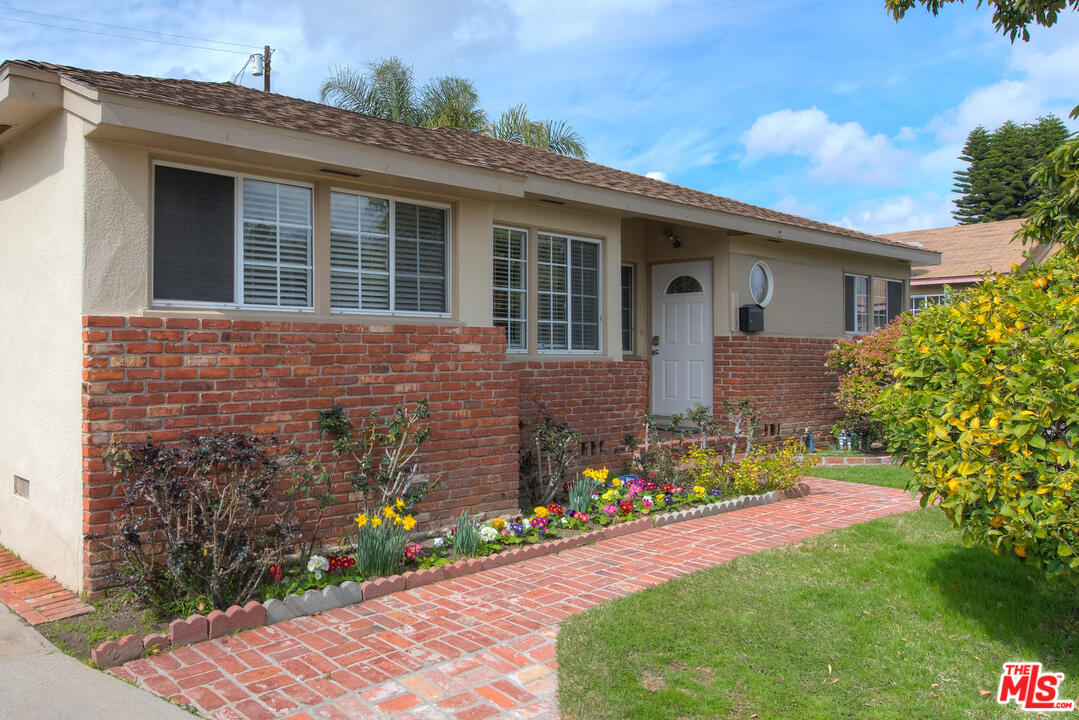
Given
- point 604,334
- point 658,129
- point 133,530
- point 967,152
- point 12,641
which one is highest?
point 967,152

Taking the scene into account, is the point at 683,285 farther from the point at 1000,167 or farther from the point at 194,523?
the point at 1000,167

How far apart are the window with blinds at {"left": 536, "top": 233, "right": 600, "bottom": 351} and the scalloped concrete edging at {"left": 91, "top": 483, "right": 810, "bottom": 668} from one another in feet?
7.82

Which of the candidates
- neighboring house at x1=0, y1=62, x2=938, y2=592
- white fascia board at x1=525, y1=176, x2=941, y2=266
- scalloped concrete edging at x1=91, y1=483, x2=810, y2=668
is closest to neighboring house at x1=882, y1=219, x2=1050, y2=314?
white fascia board at x1=525, y1=176, x2=941, y2=266

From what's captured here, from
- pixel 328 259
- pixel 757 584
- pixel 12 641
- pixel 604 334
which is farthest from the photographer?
pixel 604 334

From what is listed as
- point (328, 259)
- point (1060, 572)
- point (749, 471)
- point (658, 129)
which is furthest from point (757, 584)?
point (658, 129)

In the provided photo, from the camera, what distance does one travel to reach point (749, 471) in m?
8.69

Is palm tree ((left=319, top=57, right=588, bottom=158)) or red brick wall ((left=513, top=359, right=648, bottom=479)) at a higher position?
palm tree ((left=319, top=57, right=588, bottom=158))

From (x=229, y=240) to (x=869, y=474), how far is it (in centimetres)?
849

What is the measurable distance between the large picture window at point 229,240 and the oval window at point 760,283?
23.8 ft

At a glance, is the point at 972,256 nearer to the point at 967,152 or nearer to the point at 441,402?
the point at 441,402

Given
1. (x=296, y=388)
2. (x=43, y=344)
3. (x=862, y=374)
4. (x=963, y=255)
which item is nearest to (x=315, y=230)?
(x=296, y=388)

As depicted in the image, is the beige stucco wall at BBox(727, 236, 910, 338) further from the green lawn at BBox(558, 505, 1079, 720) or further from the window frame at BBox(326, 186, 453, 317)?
the green lawn at BBox(558, 505, 1079, 720)

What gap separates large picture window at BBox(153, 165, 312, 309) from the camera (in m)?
5.47

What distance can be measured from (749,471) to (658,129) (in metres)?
9.26
